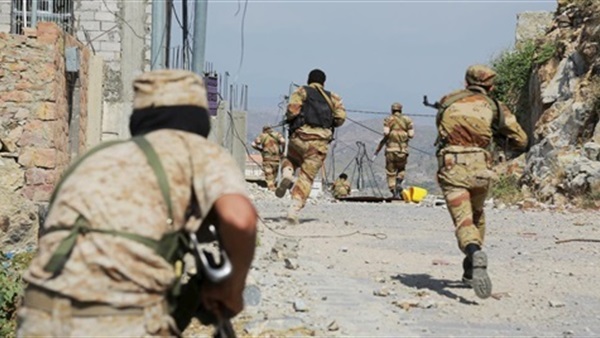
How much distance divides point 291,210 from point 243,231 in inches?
337

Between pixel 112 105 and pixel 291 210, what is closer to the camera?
pixel 291 210

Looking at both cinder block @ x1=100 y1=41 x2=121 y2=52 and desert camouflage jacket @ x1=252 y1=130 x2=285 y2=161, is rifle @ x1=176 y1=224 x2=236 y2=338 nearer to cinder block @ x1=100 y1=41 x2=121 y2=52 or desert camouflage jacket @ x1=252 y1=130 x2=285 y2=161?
cinder block @ x1=100 y1=41 x2=121 y2=52

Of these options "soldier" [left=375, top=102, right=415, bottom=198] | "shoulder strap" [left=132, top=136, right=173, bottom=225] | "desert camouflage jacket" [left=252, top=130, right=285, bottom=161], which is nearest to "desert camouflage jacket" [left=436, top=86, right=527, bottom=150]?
"shoulder strap" [left=132, top=136, right=173, bottom=225]

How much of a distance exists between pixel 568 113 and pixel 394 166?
3264mm

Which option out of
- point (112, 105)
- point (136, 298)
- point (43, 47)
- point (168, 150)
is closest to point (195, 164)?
point (168, 150)

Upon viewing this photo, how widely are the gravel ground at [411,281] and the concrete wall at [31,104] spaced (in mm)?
2554

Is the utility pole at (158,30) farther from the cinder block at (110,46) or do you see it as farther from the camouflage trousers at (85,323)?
the cinder block at (110,46)

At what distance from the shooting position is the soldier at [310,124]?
37.5ft

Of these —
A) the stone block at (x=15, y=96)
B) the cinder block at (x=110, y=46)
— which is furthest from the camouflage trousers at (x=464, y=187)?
the cinder block at (x=110, y=46)

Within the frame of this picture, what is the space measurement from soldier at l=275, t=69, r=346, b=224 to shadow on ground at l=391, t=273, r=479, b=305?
310 cm

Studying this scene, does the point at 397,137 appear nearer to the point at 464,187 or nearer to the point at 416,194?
the point at 416,194

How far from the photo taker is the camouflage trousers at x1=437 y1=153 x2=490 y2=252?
7301mm

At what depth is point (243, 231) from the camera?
3252mm

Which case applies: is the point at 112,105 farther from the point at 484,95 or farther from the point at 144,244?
the point at 144,244
